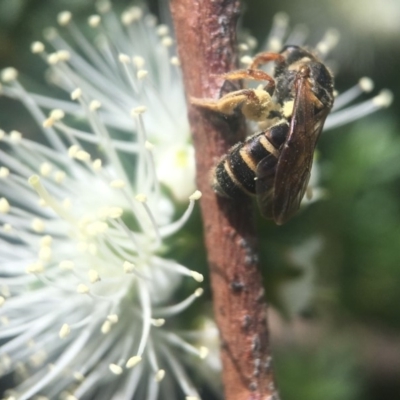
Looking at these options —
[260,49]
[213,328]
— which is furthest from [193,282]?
[260,49]

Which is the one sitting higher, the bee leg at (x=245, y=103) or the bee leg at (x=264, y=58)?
the bee leg at (x=264, y=58)

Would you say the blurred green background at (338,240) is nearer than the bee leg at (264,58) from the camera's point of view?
No

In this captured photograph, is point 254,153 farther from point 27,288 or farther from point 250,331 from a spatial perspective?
point 27,288

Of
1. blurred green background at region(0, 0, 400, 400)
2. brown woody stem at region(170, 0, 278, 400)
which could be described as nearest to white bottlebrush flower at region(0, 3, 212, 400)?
brown woody stem at region(170, 0, 278, 400)

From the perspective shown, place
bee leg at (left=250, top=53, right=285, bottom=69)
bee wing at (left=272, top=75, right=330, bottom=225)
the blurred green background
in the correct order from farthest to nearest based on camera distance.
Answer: the blurred green background
bee leg at (left=250, top=53, right=285, bottom=69)
bee wing at (left=272, top=75, right=330, bottom=225)

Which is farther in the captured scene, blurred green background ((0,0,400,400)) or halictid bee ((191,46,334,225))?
blurred green background ((0,0,400,400))

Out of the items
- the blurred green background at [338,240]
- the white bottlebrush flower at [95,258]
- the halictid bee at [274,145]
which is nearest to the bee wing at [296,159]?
the halictid bee at [274,145]

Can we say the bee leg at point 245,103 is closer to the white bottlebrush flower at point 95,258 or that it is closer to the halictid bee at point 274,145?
the halictid bee at point 274,145

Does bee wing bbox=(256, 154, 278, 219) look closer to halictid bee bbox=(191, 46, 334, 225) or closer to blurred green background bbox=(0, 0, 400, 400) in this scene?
halictid bee bbox=(191, 46, 334, 225)
